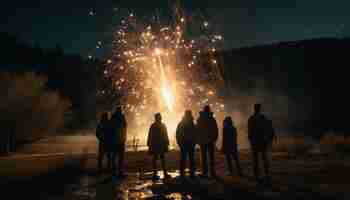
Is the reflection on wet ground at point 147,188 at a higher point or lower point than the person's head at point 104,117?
lower

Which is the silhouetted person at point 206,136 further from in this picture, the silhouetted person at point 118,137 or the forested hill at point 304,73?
the forested hill at point 304,73

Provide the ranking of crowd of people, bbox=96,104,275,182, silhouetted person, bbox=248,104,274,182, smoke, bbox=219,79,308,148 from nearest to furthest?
1. silhouetted person, bbox=248,104,274,182
2. crowd of people, bbox=96,104,275,182
3. smoke, bbox=219,79,308,148

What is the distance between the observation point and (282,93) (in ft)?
272

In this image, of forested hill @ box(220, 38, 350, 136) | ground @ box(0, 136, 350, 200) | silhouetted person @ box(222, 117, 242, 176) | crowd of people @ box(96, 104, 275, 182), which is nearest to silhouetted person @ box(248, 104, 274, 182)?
crowd of people @ box(96, 104, 275, 182)

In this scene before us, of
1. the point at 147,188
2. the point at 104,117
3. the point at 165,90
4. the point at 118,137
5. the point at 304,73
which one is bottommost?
the point at 147,188

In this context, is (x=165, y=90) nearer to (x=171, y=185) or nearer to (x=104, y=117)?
(x=104, y=117)

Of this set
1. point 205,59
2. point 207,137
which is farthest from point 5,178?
point 205,59

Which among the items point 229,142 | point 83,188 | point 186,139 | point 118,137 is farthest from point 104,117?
point 229,142

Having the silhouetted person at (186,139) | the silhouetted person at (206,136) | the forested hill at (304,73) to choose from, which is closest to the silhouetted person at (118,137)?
the silhouetted person at (186,139)

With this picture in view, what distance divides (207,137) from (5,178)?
258 inches

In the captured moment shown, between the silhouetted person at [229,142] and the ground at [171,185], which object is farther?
the silhouetted person at [229,142]

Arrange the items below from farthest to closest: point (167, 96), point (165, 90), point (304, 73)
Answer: point (304, 73) → point (167, 96) → point (165, 90)

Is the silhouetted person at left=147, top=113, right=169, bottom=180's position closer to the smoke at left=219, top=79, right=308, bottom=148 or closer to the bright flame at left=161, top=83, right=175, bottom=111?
the bright flame at left=161, top=83, right=175, bottom=111

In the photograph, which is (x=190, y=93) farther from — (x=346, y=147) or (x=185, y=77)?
(x=346, y=147)
